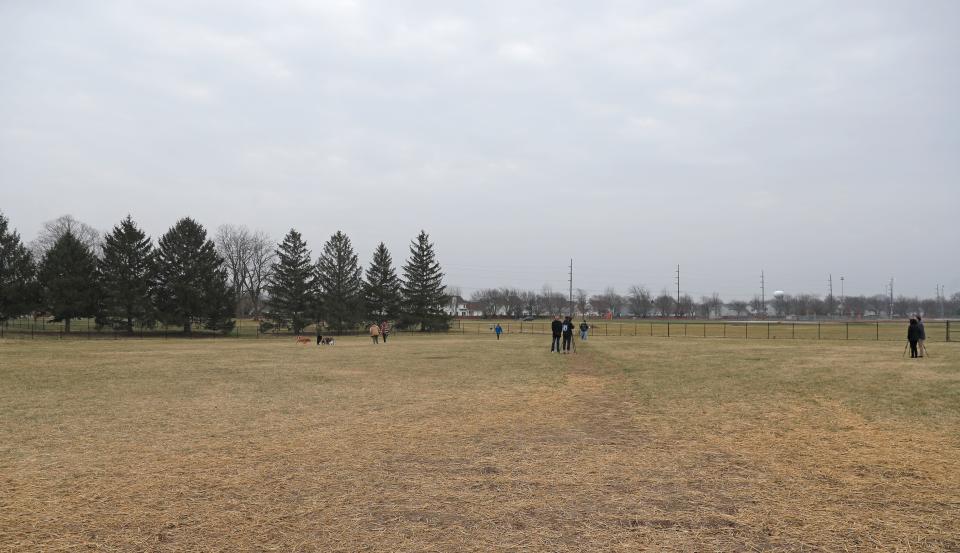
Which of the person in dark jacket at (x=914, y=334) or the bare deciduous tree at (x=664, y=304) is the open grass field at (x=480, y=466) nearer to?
the person in dark jacket at (x=914, y=334)

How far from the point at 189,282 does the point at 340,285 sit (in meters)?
14.6

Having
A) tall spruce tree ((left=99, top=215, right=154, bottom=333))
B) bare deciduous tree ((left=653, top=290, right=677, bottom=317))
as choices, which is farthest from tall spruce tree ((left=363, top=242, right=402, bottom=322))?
bare deciduous tree ((left=653, top=290, right=677, bottom=317))

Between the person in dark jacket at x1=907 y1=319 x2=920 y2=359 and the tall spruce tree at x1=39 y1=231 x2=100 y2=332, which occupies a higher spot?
the tall spruce tree at x1=39 y1=231 x2=100 y2=332

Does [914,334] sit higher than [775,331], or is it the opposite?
[914,334]

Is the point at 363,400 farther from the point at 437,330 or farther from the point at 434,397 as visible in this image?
the point at 437,330

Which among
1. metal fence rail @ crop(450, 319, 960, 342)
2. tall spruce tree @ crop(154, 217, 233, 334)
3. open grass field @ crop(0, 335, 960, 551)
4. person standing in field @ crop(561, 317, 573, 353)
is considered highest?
tall spruce tree @ crop(154, 217, 233, 334)

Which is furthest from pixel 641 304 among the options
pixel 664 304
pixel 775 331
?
pixel 775 331

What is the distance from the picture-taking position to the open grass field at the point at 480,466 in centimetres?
498

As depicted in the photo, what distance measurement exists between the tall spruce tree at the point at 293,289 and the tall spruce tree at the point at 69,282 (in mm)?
14867

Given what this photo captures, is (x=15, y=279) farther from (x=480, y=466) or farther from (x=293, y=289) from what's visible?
(x=480, y=466)

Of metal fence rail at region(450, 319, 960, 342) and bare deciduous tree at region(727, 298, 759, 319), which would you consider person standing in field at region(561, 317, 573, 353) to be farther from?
bare deciduous tree at region(727, 298, 759, 319)

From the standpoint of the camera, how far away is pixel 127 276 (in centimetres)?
5053

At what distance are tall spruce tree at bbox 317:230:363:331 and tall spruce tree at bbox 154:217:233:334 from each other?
31.7 ft

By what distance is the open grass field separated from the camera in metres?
4.98
